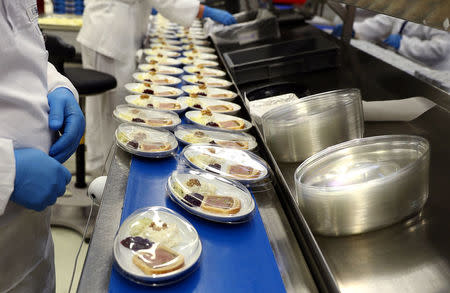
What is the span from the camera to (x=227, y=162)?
128cm

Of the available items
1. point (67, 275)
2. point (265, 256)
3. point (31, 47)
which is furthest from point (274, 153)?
point (67, 275)

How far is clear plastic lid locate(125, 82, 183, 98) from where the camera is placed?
1.95m

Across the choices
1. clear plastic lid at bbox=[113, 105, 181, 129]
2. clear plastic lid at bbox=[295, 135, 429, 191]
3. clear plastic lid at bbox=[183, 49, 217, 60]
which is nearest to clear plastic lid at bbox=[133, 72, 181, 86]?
clear plastic lid at bbox=[113, 105, 181, 129]

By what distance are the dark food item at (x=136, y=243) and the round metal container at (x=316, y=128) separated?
57cm

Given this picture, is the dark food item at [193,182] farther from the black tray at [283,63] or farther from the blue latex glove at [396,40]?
the blue latex glove at [396,40]

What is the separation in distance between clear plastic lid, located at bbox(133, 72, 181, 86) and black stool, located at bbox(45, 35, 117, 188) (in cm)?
49

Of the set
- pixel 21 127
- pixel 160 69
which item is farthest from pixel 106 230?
pixel 160 69

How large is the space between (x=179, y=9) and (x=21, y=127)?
7.63 ft

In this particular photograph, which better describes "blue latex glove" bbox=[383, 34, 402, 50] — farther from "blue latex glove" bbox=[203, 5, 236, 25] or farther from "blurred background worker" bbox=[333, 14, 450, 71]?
"blue latex glove" bbox=[203, 5, 236, 25]

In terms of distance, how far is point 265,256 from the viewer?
943 mm

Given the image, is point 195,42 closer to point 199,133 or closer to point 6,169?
point 199,133

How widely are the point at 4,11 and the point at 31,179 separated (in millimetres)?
451

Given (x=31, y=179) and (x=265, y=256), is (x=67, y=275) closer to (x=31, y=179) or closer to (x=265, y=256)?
(x=31, y=179)

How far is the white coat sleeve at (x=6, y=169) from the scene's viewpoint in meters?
0.96
